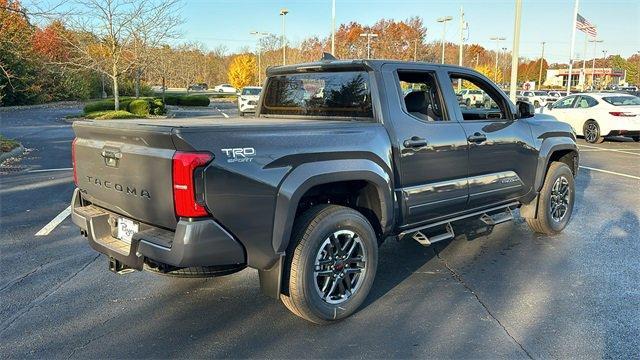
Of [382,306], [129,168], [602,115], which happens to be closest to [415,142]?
[382,306]

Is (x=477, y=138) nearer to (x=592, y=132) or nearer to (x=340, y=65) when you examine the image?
(x=340, y=65)

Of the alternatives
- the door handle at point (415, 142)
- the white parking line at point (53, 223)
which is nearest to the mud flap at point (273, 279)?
the door handle at point (415, 142)

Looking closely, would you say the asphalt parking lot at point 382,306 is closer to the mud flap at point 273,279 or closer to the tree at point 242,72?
the mud flap at point 273,279

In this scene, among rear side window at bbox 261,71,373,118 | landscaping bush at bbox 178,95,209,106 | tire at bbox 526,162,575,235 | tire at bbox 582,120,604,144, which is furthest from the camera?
landscaping bush at bbox 178,95,209,106

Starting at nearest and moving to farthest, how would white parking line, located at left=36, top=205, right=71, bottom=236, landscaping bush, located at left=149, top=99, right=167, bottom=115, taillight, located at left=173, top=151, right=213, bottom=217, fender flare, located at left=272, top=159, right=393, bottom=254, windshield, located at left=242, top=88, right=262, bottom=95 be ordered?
1. taillight, located at left=173, top=151, right=213, bottom=217
2. fender flare, located at left=272, top=159, right=393, bottom=254
3. white parking line, located at left=36, top=205, right=71, bottom=236
4. landscaping bush, located at left=149, top=99, right=167, bottom=115
5. windshield, located at left=242, top=88, right=262, bottom=95

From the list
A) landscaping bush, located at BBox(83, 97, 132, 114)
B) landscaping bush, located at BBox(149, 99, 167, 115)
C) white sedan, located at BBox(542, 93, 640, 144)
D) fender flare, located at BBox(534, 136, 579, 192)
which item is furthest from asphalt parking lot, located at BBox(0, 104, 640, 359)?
landscaping bush, located at BBox(83, 97, 132, 114)

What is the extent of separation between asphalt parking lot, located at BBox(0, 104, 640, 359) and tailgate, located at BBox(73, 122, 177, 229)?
86 centimetres

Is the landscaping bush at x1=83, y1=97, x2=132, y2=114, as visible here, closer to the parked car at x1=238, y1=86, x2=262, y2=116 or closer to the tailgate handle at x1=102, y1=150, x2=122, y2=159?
the parked car at x1=238, y1=86, x2=262, y2=116

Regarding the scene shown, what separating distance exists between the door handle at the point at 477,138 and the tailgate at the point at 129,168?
110 inches

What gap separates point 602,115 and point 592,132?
0.67 metres

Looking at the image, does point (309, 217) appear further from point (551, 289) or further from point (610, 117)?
point (610, 117)

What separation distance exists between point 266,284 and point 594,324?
2360mm

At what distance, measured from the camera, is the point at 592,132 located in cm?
1573

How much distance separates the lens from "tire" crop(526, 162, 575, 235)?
561 cm
